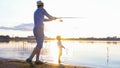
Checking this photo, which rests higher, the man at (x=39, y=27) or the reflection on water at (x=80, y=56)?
the man at (x=39, y=27)

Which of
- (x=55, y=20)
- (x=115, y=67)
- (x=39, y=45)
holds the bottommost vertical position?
(x=115, y=67)

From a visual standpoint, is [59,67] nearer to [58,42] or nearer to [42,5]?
[42,5]

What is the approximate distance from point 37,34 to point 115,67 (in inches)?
616

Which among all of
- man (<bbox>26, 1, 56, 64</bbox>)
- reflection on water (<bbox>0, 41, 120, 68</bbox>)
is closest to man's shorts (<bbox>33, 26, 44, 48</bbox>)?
man (<bbox>26, 1, 56, 64</bbox>)

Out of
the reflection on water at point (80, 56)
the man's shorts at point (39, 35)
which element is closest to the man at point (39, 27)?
the man's shorts at point (39, 35)

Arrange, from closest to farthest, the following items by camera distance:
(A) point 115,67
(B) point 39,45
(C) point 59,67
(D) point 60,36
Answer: (B) point 39,45
(C) point 59,67
(D) point 60,36
(A) point 115,67

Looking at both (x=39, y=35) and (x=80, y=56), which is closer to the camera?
(x=39, y=35)

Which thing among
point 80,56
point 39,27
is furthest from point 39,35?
point 80,56

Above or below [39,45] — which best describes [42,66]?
below

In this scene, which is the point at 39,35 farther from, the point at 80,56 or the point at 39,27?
the point at 80,56

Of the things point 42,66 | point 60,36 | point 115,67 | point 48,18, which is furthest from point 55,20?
point 115,67

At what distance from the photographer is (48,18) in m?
13.3

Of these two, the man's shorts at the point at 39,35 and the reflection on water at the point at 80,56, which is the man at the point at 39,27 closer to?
the man's shorts at the point at 39,35

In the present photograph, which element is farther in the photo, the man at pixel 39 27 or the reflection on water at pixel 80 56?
the reflection on water at pixel 80 56
